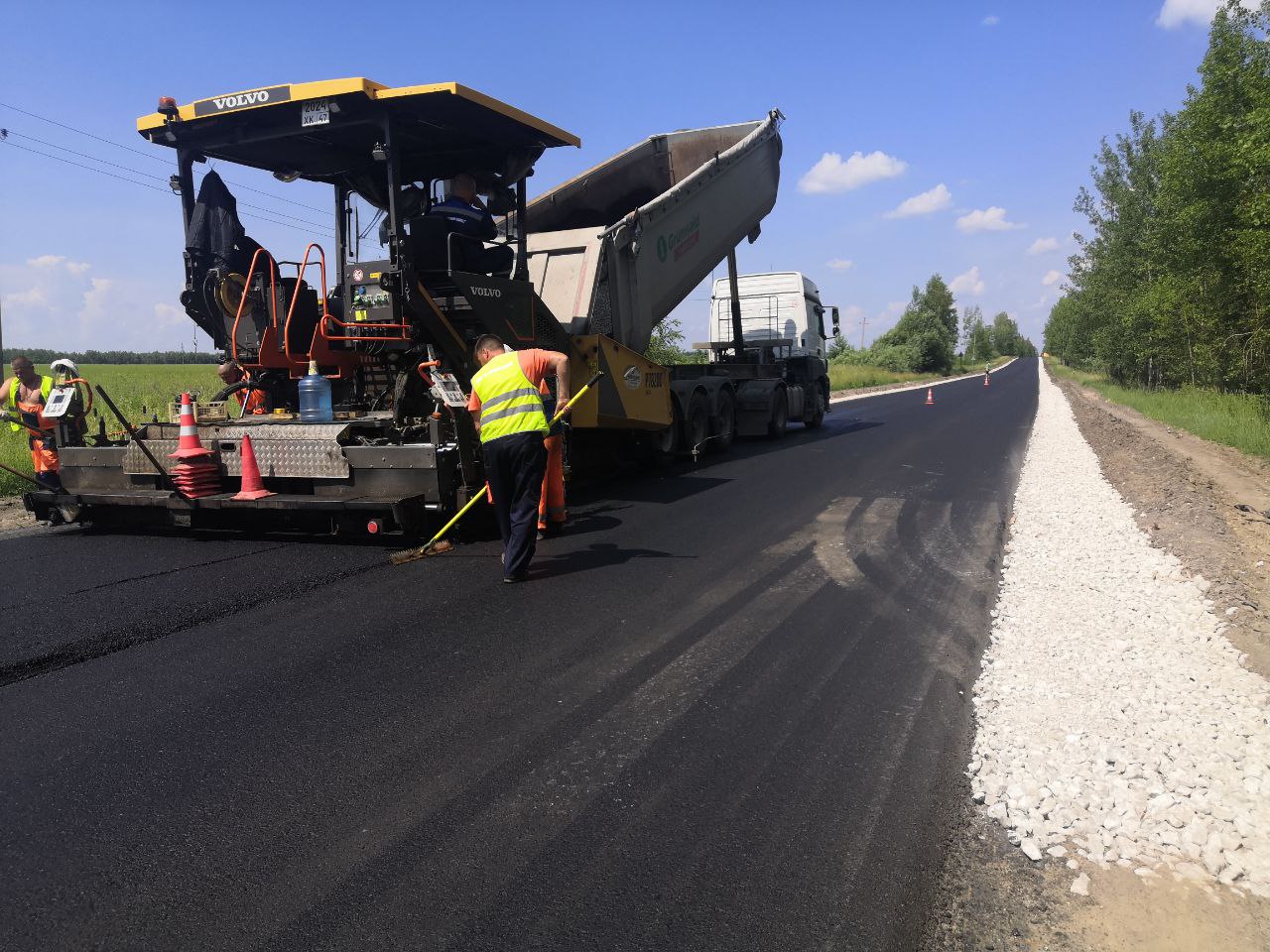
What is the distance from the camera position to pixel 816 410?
17.5 metres

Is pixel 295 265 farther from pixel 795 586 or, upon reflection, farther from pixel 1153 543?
pixel 1153 543

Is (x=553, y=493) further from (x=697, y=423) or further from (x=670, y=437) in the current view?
(x=697, y=423)

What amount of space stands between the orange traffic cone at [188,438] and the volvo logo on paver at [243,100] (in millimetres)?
2332

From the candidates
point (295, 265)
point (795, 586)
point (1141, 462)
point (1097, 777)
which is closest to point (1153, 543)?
point (795, 586)

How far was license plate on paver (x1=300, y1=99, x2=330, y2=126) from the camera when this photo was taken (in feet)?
21.2

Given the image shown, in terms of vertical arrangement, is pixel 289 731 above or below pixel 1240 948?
above

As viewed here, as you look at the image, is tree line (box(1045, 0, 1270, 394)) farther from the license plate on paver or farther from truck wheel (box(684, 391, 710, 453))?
the license plate on paver

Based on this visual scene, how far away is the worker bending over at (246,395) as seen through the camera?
7.67 metres

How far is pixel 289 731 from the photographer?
341cm

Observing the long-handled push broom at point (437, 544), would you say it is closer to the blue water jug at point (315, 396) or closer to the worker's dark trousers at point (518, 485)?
the worker's dark trousers at point (518, 485)

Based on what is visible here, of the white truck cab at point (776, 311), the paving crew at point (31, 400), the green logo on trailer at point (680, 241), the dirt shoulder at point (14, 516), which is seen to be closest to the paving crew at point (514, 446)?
the green logo on trailer at point (680, 241)

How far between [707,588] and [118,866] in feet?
12.0

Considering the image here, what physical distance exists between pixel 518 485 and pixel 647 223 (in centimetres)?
517

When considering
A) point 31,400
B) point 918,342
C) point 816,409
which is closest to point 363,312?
point 31,400
